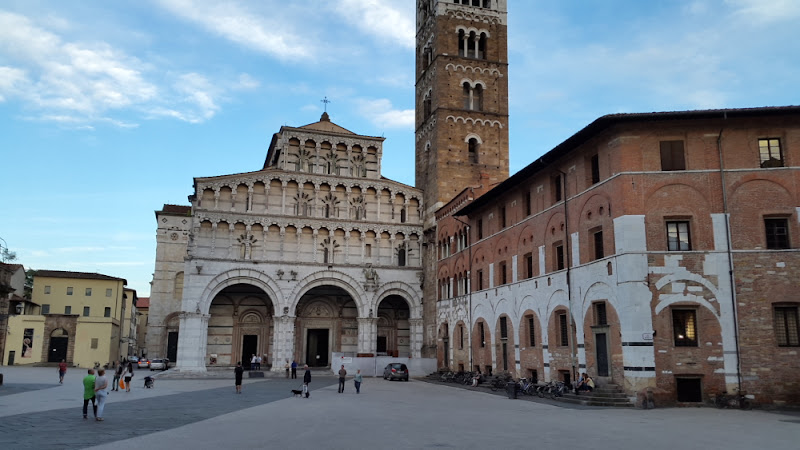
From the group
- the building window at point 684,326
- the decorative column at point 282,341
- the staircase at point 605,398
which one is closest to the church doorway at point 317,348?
the decorative column at point 282,341

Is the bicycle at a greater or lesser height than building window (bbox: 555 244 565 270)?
lesser

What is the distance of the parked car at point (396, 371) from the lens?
124ft

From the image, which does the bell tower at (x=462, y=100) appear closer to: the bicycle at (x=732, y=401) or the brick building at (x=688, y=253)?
the brick building at (x=688, y=253)

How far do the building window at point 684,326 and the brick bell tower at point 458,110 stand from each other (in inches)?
912

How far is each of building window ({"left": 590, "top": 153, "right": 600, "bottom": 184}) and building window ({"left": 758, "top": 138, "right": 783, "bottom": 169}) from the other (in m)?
5.65

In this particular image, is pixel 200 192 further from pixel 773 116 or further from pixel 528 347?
pixel 773 116

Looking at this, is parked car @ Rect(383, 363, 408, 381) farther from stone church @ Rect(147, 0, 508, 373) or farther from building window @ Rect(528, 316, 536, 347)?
building window @ Rect(528, 316, 536, 347)

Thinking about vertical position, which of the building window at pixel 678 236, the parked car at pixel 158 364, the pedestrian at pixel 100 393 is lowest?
the parked car at pixel 158 364

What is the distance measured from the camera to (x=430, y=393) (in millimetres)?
27984

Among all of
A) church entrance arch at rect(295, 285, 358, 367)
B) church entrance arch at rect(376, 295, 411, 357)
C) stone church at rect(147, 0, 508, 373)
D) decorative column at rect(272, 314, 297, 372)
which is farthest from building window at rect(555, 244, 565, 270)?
church entrance arch at rect(295, 285, 358, 367)

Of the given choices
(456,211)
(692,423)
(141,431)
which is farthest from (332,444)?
(456,211)

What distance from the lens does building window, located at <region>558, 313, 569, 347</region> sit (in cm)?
2673

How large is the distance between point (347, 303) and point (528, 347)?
19.4 m

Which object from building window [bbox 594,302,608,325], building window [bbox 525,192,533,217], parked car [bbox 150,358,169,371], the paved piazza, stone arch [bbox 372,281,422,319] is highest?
building window [bbox 525,192,533,217]
